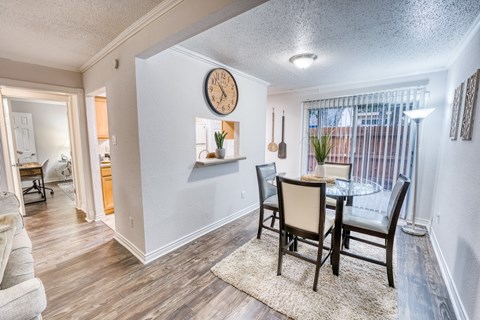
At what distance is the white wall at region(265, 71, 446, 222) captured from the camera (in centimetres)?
300

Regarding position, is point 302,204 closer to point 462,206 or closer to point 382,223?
point 382,223

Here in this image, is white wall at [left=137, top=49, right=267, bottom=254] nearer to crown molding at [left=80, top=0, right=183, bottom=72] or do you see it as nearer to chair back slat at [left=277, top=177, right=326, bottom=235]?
crown molding at [left=80, top=0, right=183, bottom=72]

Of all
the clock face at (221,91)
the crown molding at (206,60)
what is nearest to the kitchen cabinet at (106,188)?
the clock face at (221,91)

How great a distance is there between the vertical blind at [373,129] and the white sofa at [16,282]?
163 inches

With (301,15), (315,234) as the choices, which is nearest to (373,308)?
(315,234)

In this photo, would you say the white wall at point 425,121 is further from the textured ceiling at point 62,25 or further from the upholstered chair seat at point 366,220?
the textured ceiling at point 62,25

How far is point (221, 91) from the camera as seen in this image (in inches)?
→ 113

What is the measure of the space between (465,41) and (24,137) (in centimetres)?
866

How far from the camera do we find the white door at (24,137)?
17.5 ft

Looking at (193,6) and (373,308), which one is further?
(373,308)

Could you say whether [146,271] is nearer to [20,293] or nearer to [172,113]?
[20,293]

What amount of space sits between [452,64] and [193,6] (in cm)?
330

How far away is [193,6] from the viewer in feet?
4.57

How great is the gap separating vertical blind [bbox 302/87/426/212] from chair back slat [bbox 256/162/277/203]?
1.69 meters
